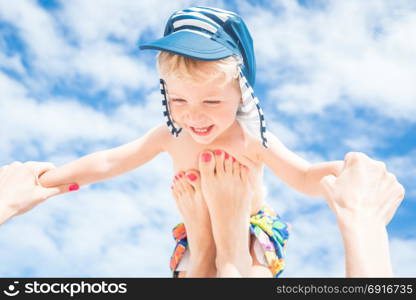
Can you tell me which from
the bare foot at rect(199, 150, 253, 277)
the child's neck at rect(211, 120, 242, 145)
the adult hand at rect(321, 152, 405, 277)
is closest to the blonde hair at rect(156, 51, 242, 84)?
the child's neck at rect(211, 120, 242, 145)

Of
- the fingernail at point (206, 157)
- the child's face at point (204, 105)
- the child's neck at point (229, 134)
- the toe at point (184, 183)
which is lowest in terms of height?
the toe at point (184, 183)

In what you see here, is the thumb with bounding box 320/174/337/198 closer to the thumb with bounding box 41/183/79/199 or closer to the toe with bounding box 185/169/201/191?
the toe with bounding box 185/169/201/191

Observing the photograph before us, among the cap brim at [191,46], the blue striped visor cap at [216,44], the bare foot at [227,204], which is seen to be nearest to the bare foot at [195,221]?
the bare foot at [227,204]

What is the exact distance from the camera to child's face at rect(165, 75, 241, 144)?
289cm

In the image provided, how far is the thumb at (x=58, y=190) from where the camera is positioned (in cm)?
348

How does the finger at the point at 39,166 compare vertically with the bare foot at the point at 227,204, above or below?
above

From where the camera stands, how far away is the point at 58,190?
3.54 m

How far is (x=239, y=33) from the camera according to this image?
3.14 m

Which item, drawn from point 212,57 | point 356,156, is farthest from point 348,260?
point 212,57

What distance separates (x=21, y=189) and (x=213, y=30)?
1639 mm

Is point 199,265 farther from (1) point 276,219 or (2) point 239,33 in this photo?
(2) point 239,33

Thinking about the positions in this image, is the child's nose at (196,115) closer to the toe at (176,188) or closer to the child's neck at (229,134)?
the child's neck at (229,134)

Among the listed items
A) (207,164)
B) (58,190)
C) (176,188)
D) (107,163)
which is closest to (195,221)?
(176,188)

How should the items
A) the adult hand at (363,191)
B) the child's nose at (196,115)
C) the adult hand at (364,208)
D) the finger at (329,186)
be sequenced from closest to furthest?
1. the adult hand at (364,208)
2. the adult hand at (363,191)
3. the finger at (329,186)
4. the child's nose at (196,115)
